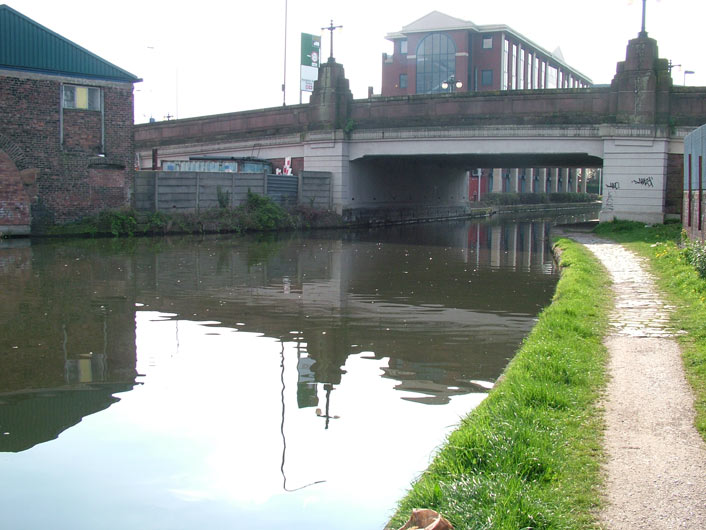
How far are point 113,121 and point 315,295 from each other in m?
18.4

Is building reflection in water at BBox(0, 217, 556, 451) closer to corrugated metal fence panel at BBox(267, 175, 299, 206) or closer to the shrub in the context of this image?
the shrub

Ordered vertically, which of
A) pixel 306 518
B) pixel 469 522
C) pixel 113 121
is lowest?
pixel 306 518

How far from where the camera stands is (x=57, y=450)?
6.12m

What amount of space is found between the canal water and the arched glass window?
70434mm

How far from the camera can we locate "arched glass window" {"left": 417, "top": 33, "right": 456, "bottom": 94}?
8388cm

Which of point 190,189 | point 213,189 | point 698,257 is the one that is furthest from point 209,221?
point 698,257

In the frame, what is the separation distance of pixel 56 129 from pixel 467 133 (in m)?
18.0

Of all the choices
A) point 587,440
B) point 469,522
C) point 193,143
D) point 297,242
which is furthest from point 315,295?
point 193,143

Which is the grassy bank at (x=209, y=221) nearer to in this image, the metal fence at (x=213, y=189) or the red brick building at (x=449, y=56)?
the metal fence at (x=213, y=189)

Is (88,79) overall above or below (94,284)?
above

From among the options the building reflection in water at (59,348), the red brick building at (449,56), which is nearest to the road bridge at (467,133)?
the building reflection in water at (59,348)

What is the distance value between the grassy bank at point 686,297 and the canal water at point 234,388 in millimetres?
1994

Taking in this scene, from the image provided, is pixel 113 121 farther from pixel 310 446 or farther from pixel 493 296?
pixel 310 446

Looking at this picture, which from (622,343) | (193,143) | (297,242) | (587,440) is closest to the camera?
(587,440)
